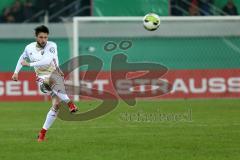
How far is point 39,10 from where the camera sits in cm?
3033

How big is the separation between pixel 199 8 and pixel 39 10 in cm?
619

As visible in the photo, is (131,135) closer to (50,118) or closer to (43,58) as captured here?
(50,118)

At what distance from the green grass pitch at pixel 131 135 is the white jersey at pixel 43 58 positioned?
1340 millimetres

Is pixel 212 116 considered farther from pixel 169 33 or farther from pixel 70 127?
pixel 169 33

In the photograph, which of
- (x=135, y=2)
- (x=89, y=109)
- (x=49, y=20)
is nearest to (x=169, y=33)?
(x=135, y=2)

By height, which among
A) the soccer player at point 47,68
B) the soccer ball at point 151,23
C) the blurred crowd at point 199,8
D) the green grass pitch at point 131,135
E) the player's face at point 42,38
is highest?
the blurred crowd at point 199,8

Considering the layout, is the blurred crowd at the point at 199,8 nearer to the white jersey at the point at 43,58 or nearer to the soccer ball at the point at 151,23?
the soccer ball at the point at 151,23

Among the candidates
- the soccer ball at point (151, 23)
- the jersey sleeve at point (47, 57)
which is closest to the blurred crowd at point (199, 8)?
the soccer ball at point (151, 23)

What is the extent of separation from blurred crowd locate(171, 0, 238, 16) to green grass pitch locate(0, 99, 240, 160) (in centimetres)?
713

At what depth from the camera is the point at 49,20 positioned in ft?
99.7

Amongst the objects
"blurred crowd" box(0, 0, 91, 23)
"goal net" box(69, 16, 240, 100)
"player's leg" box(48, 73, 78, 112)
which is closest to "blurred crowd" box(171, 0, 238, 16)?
"goal net" box(69, 16, 240, 100)

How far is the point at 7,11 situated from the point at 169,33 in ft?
21.1

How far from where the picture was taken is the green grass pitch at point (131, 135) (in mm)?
12469

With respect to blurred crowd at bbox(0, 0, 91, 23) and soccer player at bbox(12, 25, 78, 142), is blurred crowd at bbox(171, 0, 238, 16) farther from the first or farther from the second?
soccer player at bbox(12, 25, 78, 142)
